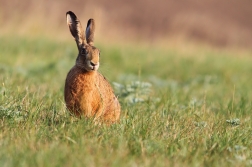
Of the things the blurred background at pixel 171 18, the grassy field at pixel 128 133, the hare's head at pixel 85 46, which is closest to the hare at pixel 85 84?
the hare's head at pixel 85 46

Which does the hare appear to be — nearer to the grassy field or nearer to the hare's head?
the hare's head

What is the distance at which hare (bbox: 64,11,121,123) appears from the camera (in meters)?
5.02

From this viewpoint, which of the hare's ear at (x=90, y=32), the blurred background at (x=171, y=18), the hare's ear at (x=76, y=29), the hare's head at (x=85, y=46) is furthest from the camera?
the blurred background at (x=171, y=18)

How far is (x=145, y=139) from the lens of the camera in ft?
14.9

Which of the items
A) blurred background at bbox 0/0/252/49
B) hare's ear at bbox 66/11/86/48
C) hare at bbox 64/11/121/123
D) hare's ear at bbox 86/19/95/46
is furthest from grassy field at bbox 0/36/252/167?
blurred background at bbox 0/0/252/49

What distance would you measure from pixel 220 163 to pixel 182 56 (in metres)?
10.4

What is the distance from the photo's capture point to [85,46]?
5.10 m

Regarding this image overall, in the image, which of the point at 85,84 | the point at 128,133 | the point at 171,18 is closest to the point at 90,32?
the point at 85,84

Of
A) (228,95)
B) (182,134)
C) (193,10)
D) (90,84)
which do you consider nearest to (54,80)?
(228,95)

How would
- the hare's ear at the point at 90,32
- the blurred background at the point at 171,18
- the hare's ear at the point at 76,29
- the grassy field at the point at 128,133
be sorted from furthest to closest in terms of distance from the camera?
1. the blurred background at the point at 171,18
2. the hare's ear at the point at 90,32
3. the hare's ear at the point at 76,29
4. the grassy field at the point at 128,133

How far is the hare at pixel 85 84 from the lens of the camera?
197 inches

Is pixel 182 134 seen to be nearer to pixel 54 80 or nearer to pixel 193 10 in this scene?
pixel 54 80

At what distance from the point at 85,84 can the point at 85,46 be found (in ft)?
1.13

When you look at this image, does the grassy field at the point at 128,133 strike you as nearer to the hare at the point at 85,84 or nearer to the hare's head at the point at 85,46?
the hare at the point at 85,84
